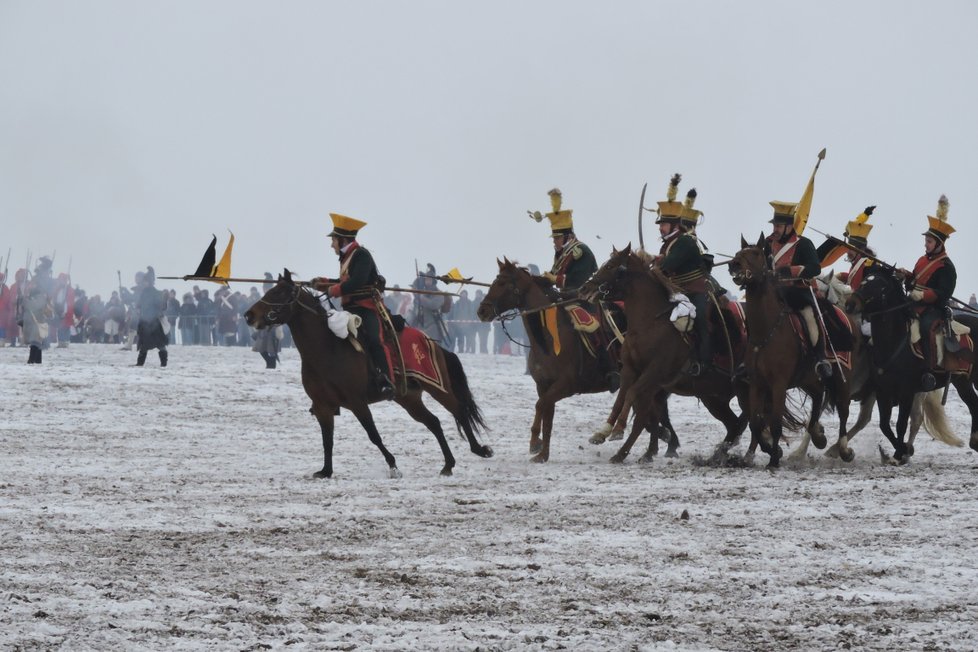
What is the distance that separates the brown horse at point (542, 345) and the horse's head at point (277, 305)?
2.75 m

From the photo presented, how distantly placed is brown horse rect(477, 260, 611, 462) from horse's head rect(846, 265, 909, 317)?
9.07 feet

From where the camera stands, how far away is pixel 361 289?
14.0 m

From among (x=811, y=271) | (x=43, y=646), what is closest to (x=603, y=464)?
(x=811, y=271)

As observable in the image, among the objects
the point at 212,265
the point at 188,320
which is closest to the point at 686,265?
the point at 212,265

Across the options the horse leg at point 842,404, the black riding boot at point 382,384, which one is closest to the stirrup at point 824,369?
the horse leg at point 842,404

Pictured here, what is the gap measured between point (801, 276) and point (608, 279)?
185cm

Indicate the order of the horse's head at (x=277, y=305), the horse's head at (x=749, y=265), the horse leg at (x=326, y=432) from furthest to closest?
the horse's head at (x=749, y=265) < the horse leg at (x=326, y=432) < the horse's head at (x=277, y=305)

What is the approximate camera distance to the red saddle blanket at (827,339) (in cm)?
1452

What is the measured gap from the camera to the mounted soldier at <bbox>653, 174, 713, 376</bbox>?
1493 cm

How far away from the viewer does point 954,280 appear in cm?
1506

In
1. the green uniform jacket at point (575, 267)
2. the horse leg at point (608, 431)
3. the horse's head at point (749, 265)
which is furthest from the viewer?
the green uniform jacket at point (575, 267)

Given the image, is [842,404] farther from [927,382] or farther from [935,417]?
[935,417]

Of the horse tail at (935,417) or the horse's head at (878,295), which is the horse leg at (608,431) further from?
the horse tail at (935,417)

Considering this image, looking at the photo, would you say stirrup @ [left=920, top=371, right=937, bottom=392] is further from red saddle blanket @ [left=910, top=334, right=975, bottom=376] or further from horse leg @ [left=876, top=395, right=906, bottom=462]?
horse leg @ [left=876, top=395, right=906, bottom=462]
